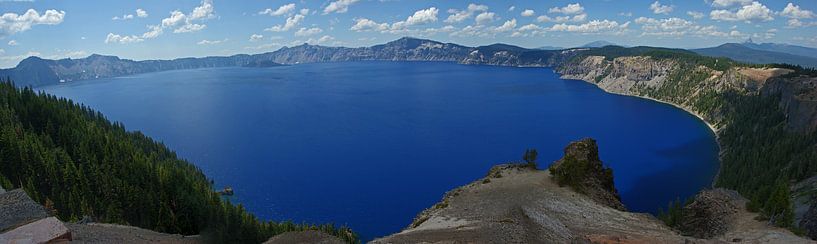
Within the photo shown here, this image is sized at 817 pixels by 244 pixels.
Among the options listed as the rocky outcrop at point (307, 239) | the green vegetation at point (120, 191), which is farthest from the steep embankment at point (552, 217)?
the green vegetation at point (120, 191)

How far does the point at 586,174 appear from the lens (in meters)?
82.0

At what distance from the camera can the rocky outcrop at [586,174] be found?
7850 centimetres

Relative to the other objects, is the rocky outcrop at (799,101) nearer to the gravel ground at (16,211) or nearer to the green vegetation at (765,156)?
the green vegetation at (765,156)

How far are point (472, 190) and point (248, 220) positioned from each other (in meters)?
37.8

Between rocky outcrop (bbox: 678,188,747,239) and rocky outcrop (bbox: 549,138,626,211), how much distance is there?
11302 mm

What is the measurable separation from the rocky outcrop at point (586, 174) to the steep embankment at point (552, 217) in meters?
0.17

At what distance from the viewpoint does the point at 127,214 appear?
8575 centimetres

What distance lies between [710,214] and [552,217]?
2452 centimetres

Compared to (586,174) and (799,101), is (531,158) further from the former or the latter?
(799,101)

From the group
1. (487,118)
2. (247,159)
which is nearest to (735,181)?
(487,118)

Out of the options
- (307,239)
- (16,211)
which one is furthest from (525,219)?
(16,211)

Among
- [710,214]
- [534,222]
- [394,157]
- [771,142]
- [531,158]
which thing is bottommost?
[394,157]

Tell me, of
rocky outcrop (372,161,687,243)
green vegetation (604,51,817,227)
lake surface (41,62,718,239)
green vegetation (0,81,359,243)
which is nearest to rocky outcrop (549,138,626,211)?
rocky outcrop (372,161,687,243)

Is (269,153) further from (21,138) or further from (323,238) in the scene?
(323,238)
